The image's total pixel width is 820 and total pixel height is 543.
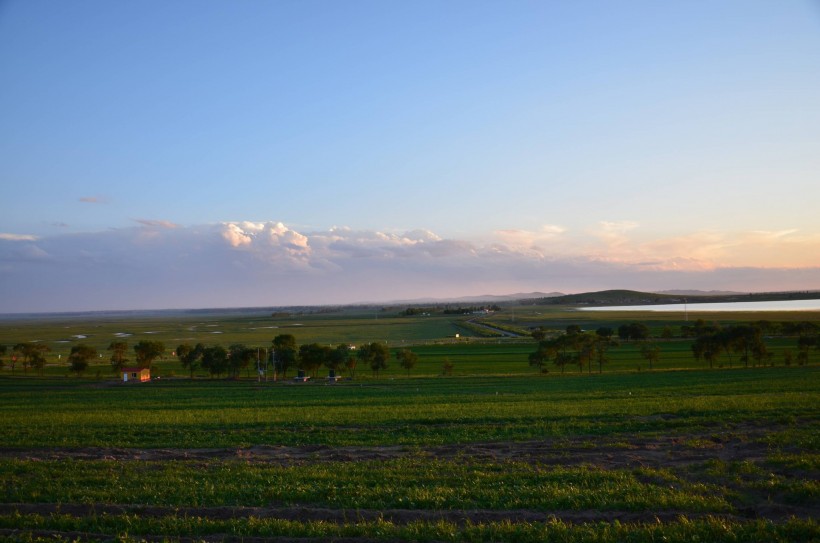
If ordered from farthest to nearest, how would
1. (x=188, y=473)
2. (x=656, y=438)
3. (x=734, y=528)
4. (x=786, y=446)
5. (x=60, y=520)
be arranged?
1. (x=656, y=438)
2. (x=786, y=446)
3. (x=188, y=473)
4. (x=60, y=520)
5. (x=734, y=528)

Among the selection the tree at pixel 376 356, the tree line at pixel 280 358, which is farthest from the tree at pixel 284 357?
the tree at pixel 376 356

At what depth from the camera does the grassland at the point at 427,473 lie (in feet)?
31.8

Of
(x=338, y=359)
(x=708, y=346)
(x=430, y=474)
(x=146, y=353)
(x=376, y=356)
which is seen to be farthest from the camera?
(x=146, y=353)

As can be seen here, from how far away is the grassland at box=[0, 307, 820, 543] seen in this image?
382 inches

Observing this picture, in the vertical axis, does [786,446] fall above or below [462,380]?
above

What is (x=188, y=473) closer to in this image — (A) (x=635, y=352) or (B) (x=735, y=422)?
(B) (x=735, y=422)

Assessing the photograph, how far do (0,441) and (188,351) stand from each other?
5326cm

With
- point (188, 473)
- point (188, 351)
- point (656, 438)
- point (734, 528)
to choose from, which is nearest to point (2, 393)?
point (188, 351)

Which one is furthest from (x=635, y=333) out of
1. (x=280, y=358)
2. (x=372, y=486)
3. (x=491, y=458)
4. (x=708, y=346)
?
(x=372, y=486)

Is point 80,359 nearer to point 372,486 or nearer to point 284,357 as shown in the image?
point 284,357

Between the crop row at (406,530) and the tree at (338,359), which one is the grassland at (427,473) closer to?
the crop row at (406,530)

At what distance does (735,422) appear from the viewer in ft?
66.7

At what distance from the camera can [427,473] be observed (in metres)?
13.6

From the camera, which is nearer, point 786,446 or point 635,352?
point 786,446
